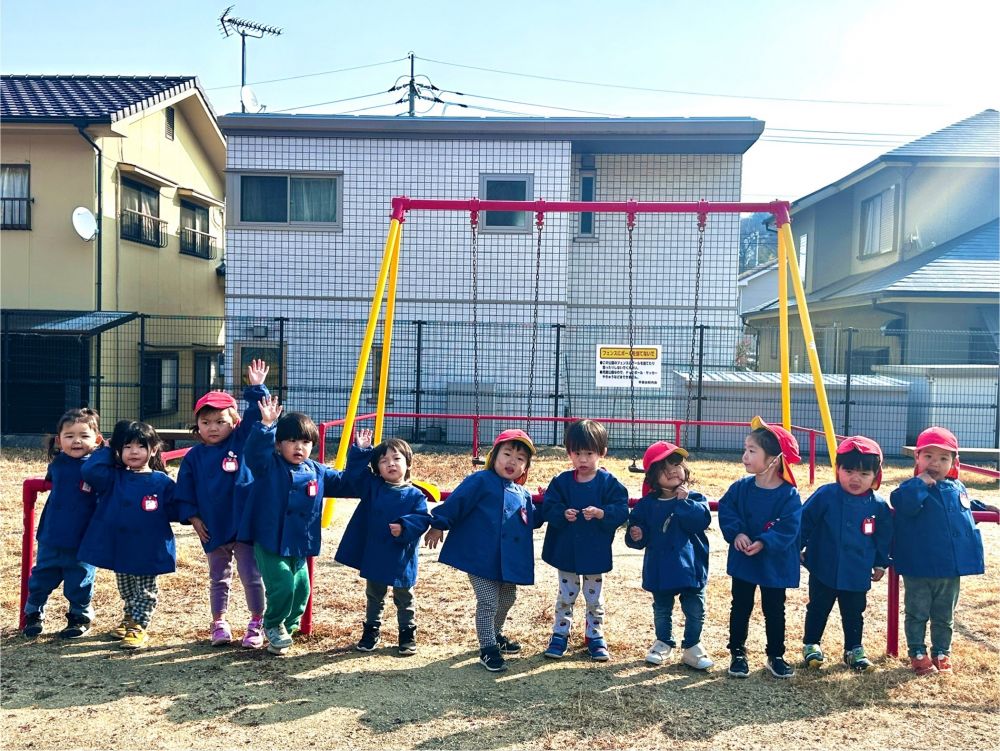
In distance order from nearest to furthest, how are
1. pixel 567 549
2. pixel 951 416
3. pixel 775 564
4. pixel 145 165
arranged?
pixel 775 564
pixel 567 549
pixel 951 416
pixel 145 165

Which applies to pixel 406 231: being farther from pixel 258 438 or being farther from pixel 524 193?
pixel 258 438

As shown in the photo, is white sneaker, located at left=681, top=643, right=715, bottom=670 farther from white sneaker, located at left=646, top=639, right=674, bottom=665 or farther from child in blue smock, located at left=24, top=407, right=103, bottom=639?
child in blue smock, located at left=24, top=407, right=103, bottom=639

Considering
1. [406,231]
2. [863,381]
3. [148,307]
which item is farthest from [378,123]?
[863,381]

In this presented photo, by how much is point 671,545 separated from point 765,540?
0.44 m

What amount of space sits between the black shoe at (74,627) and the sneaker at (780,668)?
3.55m

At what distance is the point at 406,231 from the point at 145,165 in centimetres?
597

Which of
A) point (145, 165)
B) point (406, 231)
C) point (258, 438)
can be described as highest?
point (145, 165)

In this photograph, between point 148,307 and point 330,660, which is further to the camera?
point 148,307

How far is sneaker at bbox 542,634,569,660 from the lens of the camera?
4.03 m

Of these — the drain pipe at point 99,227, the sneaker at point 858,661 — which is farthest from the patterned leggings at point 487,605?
the drain pipe at point 99,227

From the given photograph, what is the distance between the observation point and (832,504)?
12.8 feet

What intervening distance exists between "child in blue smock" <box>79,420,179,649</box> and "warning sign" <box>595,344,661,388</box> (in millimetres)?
6856

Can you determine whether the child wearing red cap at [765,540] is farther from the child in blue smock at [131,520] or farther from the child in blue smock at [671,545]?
the child in blue smock at [131,520]

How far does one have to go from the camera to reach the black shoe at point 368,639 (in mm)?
4090
